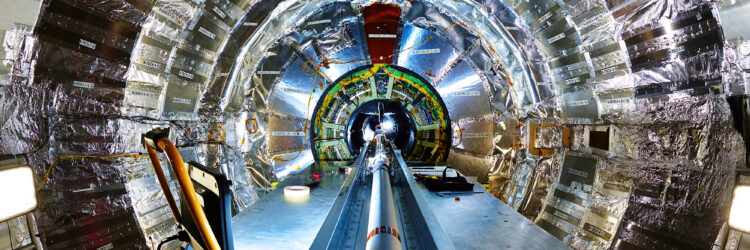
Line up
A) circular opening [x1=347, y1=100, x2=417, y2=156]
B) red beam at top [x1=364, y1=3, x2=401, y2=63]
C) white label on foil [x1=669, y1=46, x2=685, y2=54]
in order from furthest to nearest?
circular opening [x1=347, y1=100, x2=417, y2=156]
red beam at top [x1=364, y1=3, x2=401, y2=63]
white label on foil [x1=669, y1=46, x2=685, y2=54]

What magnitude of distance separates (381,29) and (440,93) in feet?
3.30

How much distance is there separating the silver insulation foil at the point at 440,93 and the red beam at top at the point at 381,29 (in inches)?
4.1

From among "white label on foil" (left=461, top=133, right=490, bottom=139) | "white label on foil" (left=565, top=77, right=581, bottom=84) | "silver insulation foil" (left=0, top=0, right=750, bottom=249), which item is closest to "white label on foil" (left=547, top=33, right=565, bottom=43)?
"silver insulation foil" (left=0, top=0, right=750, bottom=249)

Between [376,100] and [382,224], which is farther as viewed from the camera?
[376,100]

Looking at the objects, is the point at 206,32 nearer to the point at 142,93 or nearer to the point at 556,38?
the point at 142,93

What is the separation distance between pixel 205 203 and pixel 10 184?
117cm

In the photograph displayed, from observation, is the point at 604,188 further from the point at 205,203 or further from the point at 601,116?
the point at 205,203

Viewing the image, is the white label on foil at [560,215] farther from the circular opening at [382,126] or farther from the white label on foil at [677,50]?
the circular opening at [382,126]

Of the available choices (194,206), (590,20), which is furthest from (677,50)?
(194,206)

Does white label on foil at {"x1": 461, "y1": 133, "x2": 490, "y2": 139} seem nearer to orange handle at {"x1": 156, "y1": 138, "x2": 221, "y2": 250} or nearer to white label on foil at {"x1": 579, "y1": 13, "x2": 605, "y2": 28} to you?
white label on foil at {"x1": 579, "y1": 13, "x2": 605, "y2": 28}

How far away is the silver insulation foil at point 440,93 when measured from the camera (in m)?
2.18

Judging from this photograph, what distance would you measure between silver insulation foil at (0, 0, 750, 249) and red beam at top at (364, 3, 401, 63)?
0.35 ft

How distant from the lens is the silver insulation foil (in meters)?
2.18

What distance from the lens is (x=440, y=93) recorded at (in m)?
4.29
